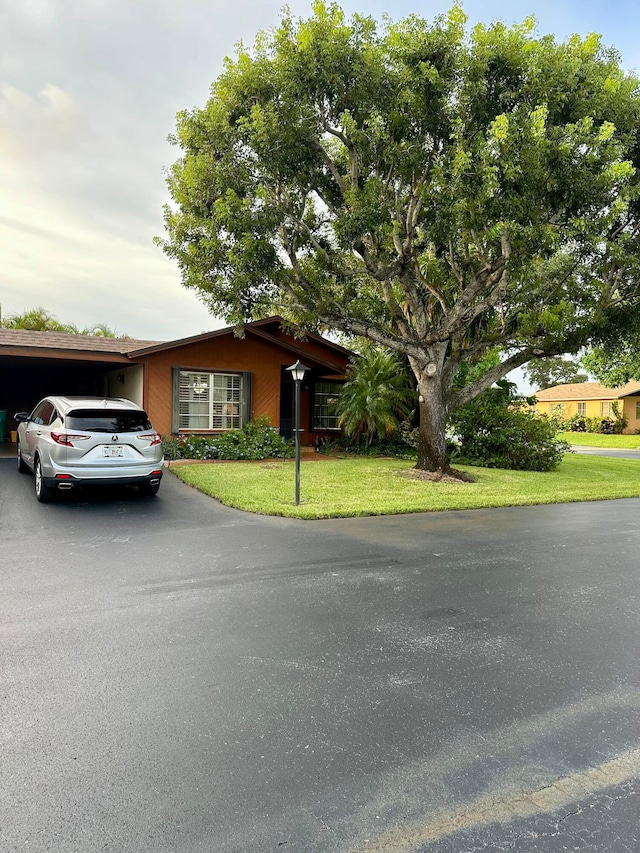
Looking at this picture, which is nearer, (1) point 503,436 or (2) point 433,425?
(2) point 433,425

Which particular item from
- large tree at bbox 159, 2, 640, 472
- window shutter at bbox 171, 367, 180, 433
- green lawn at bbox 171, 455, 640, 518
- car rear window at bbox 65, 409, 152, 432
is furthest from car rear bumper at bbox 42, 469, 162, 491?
window shutter at bbox 171, 367, 180, 433

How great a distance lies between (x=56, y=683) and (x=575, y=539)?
21.7 ft

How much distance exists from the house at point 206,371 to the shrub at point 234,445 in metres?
0.57

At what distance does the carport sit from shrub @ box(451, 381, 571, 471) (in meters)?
9.89

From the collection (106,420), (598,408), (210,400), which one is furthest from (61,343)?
(598,408)

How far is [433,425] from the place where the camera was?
1317cm

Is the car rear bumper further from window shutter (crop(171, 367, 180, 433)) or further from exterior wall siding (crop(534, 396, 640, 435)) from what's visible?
exterior wall siding (crop(534, 396, 640, 435))

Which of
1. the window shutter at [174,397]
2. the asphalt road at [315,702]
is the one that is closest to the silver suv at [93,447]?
the asphalt road at [315,702]

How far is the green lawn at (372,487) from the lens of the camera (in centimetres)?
912

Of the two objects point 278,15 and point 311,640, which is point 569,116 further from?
point 311,640

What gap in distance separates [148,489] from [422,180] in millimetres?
8617

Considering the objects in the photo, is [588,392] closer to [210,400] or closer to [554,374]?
[554,374]

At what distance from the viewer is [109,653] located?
3.60 meters

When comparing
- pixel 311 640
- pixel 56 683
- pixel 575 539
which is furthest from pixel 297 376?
pixel 56 683
